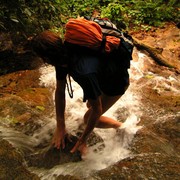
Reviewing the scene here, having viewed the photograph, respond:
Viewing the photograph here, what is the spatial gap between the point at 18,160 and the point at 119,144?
1.28 metres

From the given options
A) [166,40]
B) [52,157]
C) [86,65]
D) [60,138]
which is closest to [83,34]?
[86,65]

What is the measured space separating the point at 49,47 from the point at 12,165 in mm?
1334

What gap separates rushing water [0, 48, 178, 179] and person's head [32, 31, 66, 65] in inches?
48.6

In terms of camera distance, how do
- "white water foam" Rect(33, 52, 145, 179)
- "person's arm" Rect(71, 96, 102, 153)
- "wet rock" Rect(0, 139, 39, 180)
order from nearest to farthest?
"person's arm" Rect(71, 96, 102, 153), "wet rock" Rect(0, 139, 39, 180), "white water foam" Rect(33, 52, 145, 179)

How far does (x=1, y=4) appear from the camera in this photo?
12.3 feet

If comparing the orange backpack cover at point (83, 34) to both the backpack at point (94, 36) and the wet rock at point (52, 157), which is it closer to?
the backpack at point (94, 36)

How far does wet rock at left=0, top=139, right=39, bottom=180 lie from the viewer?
2.91m

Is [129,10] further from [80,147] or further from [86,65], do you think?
[86,65]

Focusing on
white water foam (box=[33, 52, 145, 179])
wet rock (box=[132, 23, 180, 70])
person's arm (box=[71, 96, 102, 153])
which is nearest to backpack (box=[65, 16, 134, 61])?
person's arm (box=[71, 96, 102, 153])

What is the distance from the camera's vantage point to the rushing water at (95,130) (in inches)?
124

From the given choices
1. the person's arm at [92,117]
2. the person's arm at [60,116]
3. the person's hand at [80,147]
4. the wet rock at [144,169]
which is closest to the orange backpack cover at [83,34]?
the person's arm at [92,117]

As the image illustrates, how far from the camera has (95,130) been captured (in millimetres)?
3998

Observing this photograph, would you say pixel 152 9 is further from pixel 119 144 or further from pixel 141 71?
pixel 119 144

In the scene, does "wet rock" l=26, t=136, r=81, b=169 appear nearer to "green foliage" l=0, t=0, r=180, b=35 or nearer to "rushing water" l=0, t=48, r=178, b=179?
"rushing water" l=0, t=48, r=178, b=179
